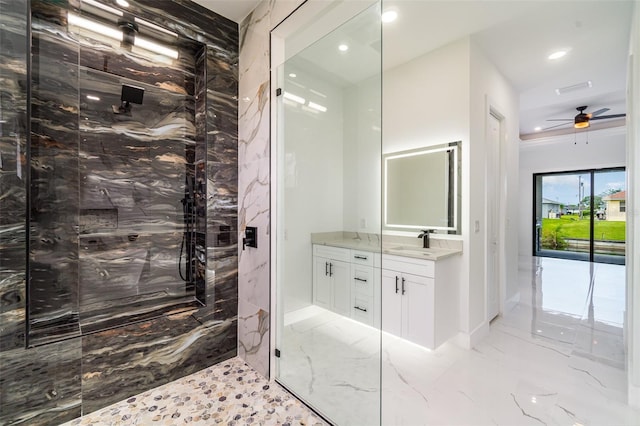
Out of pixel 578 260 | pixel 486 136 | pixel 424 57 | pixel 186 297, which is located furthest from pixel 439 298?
pixel 578 260

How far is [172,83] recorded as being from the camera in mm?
2338

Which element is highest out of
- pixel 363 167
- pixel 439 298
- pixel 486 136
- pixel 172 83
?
pixel 172 83

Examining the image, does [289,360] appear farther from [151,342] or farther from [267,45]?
[267,45]

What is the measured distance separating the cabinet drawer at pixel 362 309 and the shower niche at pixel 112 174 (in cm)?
130

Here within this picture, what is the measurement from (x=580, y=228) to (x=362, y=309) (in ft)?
26.3

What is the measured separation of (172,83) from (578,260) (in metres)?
9.33

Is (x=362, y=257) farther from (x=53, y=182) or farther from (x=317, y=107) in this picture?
(x=53, y=182)

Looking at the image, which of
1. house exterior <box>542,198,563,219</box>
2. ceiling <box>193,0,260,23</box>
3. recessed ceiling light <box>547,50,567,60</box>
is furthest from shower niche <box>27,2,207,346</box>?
house exterior <box>542,198,563,219</box>

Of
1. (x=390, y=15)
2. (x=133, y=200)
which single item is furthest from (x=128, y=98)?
(x=390, y=15)

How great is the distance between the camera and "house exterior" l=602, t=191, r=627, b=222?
6.19 meters

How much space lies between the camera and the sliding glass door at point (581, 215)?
6.25 m

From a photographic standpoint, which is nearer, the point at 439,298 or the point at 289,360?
the point at 289,360

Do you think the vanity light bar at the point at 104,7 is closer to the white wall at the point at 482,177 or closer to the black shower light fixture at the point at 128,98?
the black shower light fixture at the point at 128,98

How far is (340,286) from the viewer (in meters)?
1.94
